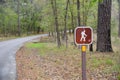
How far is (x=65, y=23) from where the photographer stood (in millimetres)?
26422

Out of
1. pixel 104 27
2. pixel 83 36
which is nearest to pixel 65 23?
pixel 104 27

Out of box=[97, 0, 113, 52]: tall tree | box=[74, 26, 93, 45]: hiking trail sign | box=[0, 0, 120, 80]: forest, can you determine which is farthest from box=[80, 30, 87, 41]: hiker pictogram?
box=[97, 0, 113, 52]: tall tree

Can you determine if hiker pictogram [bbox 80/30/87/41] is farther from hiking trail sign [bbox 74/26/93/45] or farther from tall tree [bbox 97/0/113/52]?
tall tree [bbox 97/0/113/52]

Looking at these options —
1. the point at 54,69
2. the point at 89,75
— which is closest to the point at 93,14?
the point at 54,69

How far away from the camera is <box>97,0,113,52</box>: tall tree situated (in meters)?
13.5

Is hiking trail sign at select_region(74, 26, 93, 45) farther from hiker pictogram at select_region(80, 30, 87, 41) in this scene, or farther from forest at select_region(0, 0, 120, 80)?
forest at select_region(0, 0, 120, 80)

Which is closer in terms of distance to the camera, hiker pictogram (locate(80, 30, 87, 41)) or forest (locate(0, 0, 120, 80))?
hiker pictogram (locate(80, 30, 87, 41))

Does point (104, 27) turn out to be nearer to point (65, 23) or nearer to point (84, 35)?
point (84, 35)

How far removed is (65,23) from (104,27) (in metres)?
13.0

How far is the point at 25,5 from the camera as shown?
71.5 metres

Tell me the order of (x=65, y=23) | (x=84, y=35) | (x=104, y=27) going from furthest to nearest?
(x=65, y=23), (x=104, y=27), (x=84, y=35)

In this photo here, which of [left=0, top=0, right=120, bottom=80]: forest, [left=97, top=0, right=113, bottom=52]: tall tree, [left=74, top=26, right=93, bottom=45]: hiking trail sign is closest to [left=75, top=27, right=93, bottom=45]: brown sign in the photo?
[left=74, top=26, right=93, bottom=45]: hiking trail sign

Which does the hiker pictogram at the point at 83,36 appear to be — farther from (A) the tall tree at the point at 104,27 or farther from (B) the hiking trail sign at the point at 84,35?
(A) the tall tree at the point at 104,27

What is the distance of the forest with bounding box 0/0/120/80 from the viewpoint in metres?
13.5
